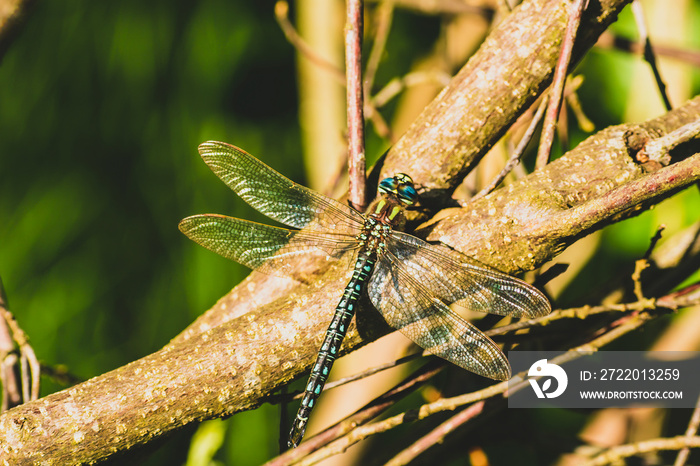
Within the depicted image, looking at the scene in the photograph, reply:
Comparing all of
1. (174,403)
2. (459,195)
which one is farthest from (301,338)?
(459,195)

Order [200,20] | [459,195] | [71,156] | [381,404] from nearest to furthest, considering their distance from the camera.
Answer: [381,404] → [459,195] → [71,156] → [200,20]

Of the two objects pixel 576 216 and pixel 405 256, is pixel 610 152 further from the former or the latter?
pixel 405 256

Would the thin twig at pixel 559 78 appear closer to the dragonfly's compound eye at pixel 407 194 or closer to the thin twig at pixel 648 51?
the dragonfly's compound eye at pixel 407 194

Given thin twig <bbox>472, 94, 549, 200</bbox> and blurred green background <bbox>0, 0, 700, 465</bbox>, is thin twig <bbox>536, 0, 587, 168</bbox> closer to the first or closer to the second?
thin twig <bbox>472, 94, 549, 200</bbox>

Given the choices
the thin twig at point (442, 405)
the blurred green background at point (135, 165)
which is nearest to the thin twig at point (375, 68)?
the blurred green background at point (135, 165)

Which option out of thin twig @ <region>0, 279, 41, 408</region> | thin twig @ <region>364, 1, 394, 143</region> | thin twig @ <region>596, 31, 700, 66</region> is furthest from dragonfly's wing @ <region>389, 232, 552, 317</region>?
thin twig @ <region>596, 31, 700, 66</region>

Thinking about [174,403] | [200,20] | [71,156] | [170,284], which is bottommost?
[174,403]

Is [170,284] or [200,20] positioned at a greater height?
[200,20]
